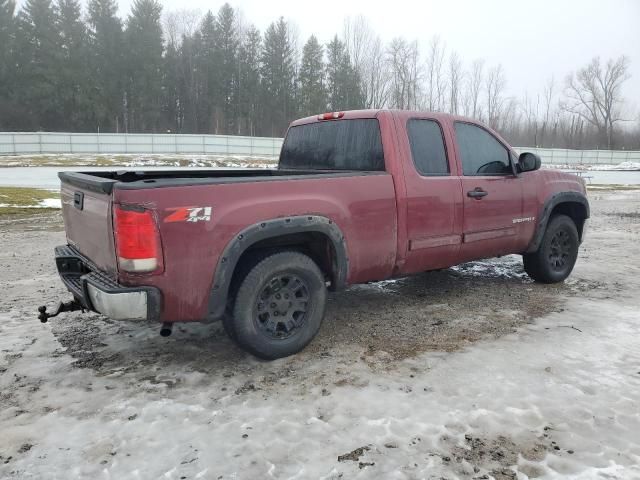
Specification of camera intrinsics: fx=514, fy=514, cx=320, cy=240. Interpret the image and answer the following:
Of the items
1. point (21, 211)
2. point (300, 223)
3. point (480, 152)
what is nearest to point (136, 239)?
point (300, 223)

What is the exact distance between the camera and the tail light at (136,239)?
312 centimetres

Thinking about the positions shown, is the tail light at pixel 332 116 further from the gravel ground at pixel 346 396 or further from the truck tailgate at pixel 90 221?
the truck tailgate at pixel 90 221

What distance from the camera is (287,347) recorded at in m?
3.90

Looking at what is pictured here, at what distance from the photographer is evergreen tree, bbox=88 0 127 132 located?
60.2m

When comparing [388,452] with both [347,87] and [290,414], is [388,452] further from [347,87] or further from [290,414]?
[347,87]

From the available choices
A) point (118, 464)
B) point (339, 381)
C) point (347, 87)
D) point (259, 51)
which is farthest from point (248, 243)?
point (259, 51)

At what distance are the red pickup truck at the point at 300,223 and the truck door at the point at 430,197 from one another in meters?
0.01

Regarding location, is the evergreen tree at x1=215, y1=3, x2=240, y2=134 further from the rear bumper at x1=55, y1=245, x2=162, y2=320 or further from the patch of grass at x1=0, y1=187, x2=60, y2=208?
the rear bumper at x1=55, y1=245, x2=162, y2=320

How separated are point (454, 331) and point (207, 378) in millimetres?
2212

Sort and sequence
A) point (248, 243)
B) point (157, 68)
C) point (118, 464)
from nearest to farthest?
1. point (118, 464)
2. point (248, 243)
3. point (157, 68)

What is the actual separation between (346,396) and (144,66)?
221 ft

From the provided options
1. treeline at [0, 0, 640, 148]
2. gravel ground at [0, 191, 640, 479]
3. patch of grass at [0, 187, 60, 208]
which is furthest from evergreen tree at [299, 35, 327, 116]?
gravel ground at [0, 191, 640, 479]

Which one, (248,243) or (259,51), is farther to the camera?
(259,51)

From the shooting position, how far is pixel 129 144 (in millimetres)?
40906
